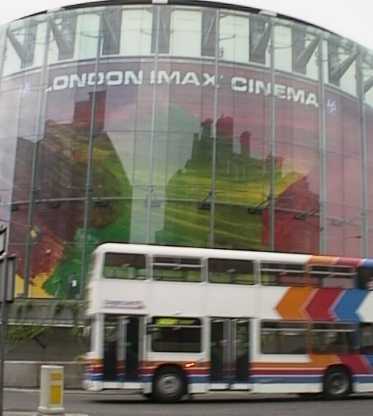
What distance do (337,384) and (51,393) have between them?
9.56 metres

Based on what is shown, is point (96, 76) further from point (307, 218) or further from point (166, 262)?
point (166, 262)

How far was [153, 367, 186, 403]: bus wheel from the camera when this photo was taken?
18.1 metres

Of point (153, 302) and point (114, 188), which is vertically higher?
point (114, 188)

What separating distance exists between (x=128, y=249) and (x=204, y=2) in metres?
19.1

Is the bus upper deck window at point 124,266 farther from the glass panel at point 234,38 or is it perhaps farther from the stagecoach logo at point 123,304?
the glass panel at point 234,38

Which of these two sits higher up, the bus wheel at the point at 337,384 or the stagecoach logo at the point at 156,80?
the stagecoach logo at the point at 156,80

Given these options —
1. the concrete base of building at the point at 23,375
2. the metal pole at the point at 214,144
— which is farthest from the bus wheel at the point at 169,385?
the metal pole at the point at 214,144

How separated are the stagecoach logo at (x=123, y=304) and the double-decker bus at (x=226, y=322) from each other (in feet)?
0.08

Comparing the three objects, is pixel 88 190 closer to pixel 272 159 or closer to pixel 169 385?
pixel 272 159

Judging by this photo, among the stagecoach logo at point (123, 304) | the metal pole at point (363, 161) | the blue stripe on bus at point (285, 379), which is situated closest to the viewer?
the stagecoach logo at point (123, 304)

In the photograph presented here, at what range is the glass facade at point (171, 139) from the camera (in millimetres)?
31531

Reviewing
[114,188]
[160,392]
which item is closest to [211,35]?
[114,188]

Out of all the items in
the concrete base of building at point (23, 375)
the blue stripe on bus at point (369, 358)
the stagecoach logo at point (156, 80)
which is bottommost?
the concrete base of building at point (23, 375)

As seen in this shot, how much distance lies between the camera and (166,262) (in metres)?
18.6
